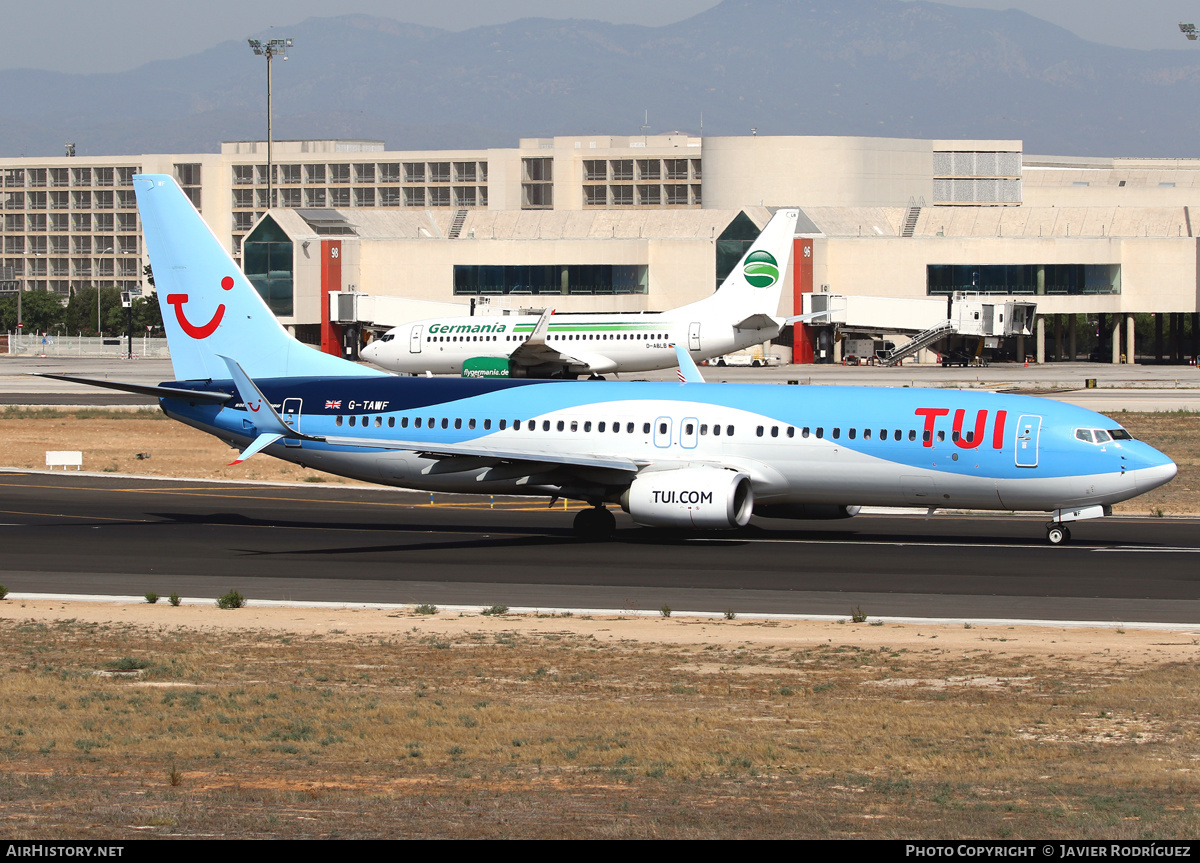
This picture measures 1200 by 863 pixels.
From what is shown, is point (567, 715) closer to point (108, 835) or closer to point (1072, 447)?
point (108, 835)

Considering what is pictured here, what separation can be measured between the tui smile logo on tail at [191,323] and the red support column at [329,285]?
7874cm

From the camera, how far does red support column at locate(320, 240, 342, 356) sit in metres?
120

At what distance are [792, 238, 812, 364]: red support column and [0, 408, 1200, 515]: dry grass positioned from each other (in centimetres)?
5424

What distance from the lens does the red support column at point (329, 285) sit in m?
120

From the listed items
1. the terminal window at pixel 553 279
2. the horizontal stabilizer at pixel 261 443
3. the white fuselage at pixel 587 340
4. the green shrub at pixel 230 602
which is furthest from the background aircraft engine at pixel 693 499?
the terminal window at pixel 553 279

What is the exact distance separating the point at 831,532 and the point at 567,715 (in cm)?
2203

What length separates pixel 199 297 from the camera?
41.0 metres

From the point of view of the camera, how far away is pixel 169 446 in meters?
58.9

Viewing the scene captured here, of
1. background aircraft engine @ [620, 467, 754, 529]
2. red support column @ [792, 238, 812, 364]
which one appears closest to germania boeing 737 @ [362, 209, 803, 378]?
red support column @ [792, 238, 812, 364]

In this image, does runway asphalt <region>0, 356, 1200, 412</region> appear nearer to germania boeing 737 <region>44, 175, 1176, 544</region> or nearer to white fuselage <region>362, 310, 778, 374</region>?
white fuselage <region>362, 310, 778, 374</region>

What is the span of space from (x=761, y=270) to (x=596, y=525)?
2055 inches

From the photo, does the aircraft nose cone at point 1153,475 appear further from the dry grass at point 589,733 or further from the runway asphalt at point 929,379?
the runway asphalt at point 929,379

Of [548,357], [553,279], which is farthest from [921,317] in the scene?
[548,357]
